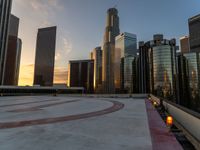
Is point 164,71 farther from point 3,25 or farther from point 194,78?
point 3,25

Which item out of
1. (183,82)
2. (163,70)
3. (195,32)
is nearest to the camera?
(163,70)

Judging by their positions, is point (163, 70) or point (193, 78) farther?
point (193, 78)

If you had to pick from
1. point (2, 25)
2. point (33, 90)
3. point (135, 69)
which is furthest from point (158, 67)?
point (2, 25)

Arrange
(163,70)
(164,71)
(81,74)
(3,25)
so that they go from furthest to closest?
(81,74) < (3,25) < (163,70) < (164,71)

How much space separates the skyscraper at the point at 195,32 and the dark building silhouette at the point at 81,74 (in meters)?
112

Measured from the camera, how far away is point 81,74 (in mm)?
193250

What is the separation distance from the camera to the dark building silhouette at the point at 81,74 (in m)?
190

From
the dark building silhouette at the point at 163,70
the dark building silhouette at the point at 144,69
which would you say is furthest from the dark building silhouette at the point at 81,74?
the dark building silhouette at the point at 163,70

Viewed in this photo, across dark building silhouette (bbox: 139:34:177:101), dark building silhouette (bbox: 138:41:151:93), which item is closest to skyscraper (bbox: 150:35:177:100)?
dark building silhouette (bbox: 139:34:177:101)

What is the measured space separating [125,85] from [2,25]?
3776 inches

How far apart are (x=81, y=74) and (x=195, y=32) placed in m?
129

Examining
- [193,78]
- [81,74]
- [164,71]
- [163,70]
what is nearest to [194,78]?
[193,78]

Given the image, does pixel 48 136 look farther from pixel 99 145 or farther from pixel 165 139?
pixel 165 139

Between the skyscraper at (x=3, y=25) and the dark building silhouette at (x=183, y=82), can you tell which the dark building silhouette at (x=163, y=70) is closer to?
the dark building silhouette at (x=183, y=82)
